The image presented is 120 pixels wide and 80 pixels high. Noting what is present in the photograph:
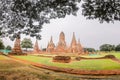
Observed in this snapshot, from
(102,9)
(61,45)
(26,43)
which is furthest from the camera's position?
(26,43)

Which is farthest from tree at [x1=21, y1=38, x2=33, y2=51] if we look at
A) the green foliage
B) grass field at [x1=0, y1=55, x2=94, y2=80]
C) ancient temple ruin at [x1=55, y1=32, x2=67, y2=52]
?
the green foliage

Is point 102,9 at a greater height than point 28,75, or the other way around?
point 102,9

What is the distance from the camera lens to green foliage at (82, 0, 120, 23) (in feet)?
26.6

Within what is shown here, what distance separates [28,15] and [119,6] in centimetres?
481

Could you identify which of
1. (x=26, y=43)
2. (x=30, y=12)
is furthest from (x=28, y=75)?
(x=26, y=43)

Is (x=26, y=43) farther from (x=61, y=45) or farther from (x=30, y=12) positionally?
(x=30, y=12)

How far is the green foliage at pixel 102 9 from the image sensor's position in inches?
319

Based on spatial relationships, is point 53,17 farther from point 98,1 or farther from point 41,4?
point 98,1

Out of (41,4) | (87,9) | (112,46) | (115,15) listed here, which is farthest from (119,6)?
(112,46)

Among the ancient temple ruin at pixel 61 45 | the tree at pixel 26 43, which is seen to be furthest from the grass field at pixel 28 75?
the tree at pixel 26 43

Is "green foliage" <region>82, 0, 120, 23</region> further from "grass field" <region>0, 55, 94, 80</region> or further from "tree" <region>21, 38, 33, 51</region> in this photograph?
"tree" <region>21, 38, 33, 51</region>

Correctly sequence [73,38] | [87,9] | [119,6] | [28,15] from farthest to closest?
[73,38], [28,15], [87,9], [119,6]

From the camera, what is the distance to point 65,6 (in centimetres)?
879

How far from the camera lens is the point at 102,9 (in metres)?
8.38
